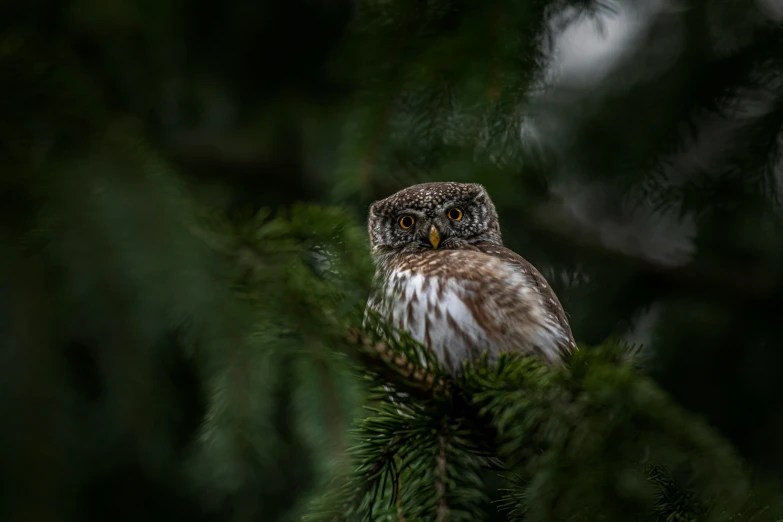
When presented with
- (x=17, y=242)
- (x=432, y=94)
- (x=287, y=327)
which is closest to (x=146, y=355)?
(x=17, y=242)

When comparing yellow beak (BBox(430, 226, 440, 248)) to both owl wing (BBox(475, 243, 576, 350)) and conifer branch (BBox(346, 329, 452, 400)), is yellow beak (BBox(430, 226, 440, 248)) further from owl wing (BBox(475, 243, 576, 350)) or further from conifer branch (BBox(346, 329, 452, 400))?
conifer branch (BBox(346, 329, 452, 400))

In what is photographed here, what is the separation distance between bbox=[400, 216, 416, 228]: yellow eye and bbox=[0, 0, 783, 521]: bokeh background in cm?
19

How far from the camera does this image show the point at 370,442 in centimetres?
182

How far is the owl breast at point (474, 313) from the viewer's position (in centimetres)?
254

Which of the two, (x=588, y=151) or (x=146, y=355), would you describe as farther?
(x=588, y=151)

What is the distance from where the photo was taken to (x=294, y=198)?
15.8 ft

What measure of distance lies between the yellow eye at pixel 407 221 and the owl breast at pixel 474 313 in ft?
2.07

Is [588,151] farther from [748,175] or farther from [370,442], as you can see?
[370,442]

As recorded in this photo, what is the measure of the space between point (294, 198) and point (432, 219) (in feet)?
5.61

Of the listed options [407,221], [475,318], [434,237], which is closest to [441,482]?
[475,318]

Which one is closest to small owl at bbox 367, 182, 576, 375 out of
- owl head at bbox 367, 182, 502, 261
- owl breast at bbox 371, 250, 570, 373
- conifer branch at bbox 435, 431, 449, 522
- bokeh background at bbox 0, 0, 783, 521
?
owl breast at bbox 371, 250, 570, 373

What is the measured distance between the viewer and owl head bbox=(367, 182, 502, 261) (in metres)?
3.31

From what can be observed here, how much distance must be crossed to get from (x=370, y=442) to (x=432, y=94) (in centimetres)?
121

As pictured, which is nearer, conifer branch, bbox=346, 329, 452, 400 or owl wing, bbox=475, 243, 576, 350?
conifer branch, bbox=346, 329, 452, 400
